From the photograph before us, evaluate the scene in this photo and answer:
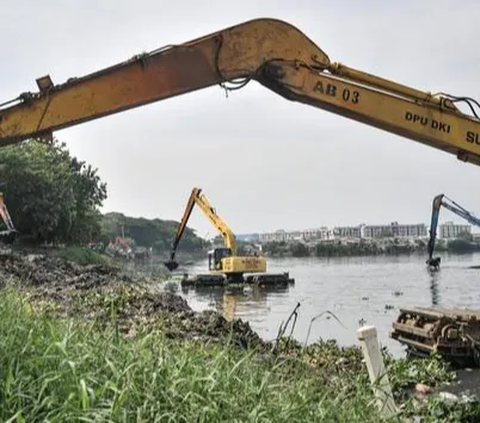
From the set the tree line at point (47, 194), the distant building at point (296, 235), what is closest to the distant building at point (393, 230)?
the distant building at point (296, 235)

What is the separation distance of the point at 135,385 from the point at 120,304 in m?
9.79

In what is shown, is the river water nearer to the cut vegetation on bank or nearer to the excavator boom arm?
the excavator boom arm

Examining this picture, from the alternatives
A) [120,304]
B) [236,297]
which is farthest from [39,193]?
[120,304]

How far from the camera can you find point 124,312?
12508mm

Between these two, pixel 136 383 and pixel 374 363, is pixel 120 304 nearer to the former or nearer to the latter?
pixel 374 363

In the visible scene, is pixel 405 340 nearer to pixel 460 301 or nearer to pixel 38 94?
pixel 38 94

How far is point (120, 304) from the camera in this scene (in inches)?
527

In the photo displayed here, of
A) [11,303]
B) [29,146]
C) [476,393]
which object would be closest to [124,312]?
[476,393]

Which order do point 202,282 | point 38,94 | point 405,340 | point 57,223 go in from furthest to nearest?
point 57,223
point 202,282
point 405,340
point 38,94

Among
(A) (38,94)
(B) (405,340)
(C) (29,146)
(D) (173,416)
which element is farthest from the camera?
(C) (29,146)

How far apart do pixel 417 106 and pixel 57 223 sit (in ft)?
116

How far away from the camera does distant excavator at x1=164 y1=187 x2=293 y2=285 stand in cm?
3981

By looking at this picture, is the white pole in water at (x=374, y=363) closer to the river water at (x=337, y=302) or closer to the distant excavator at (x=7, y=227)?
the river water at (x=337, y=302)

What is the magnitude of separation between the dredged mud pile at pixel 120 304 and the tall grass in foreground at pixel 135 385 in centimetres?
144
